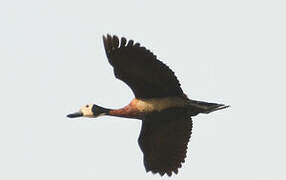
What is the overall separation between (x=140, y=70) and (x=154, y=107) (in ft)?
3.48

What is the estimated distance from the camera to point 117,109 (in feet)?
66.4

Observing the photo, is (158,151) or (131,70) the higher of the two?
(131,70)

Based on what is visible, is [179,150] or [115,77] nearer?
[115,77]

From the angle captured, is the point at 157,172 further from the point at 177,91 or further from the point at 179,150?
the point at 177,91

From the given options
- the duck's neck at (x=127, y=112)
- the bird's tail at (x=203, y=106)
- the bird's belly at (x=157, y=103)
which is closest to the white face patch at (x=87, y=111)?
the duck's neck at (x=127, y=112)

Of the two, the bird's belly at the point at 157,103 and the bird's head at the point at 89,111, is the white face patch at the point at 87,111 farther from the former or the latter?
the bird's belly at the point at 157,103

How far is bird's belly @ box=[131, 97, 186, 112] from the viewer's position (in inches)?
780

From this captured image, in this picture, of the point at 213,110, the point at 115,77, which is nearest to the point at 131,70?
the point at 115,77

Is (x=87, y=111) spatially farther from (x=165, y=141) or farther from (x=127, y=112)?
(x=165, y=141)

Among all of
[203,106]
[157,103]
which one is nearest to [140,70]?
[157,103]

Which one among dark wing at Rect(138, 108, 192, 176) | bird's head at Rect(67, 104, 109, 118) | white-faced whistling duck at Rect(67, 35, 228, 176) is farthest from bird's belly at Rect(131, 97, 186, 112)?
bird's head at Rect(67, 104, 109, 118)

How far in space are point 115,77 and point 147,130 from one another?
2.04 metres

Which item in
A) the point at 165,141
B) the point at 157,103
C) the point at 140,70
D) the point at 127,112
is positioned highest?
the point at 140,70

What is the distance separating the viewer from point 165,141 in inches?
828
